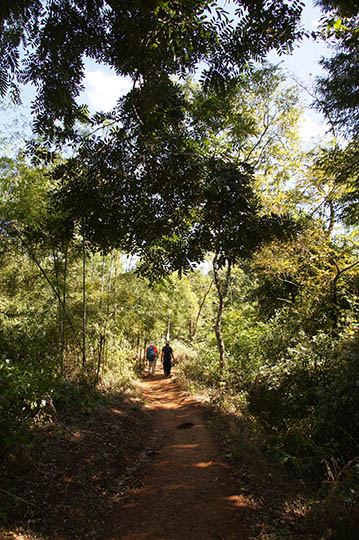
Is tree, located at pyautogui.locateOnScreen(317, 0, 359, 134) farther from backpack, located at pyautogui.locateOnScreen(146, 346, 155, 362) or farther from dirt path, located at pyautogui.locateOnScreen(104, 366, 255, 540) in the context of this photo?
backpack, located at pyautogui.locateOnScreen(146, 346, 155, 362)

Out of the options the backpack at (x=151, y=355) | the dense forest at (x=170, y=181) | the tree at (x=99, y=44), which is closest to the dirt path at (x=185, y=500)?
the dense forest at (x=170, y=181)

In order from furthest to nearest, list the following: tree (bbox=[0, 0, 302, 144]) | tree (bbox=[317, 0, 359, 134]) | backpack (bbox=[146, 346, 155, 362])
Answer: backpack (bbox=[146, 346, 155, 362]), tree (bbox=[317, 0, 359, 134]), tree (bbox=[0, 0, 302, 144])

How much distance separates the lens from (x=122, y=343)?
1127 cm

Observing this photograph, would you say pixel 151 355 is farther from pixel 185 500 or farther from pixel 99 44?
pixel 99 44

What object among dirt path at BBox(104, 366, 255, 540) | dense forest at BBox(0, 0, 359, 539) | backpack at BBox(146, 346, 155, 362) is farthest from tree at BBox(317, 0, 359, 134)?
backpack at BBox(146, 346, 155, 362)

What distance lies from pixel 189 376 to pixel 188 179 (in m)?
9.88

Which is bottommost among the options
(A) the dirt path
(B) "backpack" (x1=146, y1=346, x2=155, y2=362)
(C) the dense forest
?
(A) the dirt path

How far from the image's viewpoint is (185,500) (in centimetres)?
347

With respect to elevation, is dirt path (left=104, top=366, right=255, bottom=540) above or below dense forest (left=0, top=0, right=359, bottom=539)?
below

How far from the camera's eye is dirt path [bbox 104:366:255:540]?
2.94 meters

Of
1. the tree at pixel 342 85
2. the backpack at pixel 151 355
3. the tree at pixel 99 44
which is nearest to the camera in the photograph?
the tree at pixel 99 44

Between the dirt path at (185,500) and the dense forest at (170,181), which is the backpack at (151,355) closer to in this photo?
the dense forest at (170,181)

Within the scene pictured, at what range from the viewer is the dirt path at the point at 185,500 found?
2935mm

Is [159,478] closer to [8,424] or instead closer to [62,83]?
[8,424]
